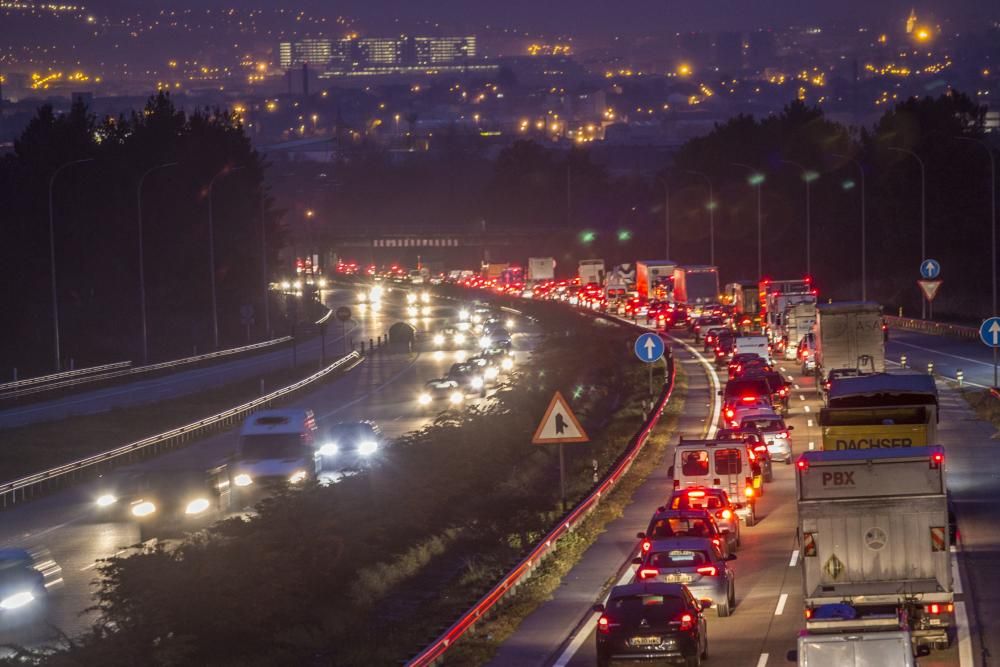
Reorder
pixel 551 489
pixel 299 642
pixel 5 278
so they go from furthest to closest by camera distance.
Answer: pixel 5 278, pixel 551 489, pixel 299 642

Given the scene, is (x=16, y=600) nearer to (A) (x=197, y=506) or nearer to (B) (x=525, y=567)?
(B) (x=525, y=567)

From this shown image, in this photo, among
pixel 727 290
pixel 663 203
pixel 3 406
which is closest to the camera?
pixel 3 406

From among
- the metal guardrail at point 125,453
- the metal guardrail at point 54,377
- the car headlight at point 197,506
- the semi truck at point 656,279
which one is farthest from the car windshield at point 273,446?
the semi truck at point 656,279

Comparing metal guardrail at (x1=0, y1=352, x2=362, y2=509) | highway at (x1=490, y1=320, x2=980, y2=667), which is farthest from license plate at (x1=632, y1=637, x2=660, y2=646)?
metal guardrail at (x1=0, y1=352, x2=362, y2=509)

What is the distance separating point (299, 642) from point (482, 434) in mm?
28082

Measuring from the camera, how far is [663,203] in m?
160

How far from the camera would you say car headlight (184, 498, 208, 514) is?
3694 cm

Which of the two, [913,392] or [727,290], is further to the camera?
[727,290]

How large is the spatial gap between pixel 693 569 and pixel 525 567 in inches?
167

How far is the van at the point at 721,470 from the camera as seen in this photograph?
110 ft

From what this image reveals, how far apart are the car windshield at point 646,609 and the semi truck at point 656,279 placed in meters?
82.0

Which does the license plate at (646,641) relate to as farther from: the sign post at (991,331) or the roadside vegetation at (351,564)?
the sign post at (991,331)

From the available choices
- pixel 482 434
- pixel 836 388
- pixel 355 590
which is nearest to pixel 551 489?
pixel 482 434

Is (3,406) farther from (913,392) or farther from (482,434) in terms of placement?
(913,392)
